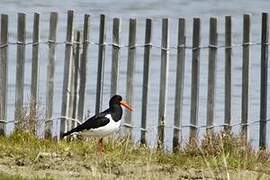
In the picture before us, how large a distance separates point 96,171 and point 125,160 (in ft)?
3.59

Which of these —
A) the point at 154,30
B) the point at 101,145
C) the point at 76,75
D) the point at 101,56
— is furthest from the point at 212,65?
the point at 154,30

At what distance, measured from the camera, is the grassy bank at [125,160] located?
13.7 meters

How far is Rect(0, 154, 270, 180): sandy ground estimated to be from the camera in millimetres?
13492

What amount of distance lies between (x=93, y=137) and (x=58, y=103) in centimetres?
669

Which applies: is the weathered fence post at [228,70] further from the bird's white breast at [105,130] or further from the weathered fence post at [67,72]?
the weathered fence post at [67,72]

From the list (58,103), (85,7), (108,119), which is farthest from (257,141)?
(85,7)

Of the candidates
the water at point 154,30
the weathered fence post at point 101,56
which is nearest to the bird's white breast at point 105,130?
the weathered fence post at point 101,56

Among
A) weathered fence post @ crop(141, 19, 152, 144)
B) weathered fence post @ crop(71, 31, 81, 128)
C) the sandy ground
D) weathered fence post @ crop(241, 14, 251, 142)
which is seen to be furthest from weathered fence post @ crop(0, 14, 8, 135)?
weathered fence post @ crop(241, 14, 251, 142)

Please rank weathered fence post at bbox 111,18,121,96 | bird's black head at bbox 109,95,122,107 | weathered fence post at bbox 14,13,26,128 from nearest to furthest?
bird's black head at bbox 109,95,122,107, weathered fence post at bbox 111,18,121,96, weathered fence post at bbox 14,13,26,128

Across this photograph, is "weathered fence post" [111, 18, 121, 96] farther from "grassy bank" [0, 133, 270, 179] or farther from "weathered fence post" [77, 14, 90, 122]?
"grassy bank" [0, 133, 270, 179]

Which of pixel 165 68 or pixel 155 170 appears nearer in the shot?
pixel 155 170

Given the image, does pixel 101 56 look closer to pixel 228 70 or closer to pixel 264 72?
pixel 228 70

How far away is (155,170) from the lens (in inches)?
553

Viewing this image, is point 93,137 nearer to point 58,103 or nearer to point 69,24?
point 69,24
